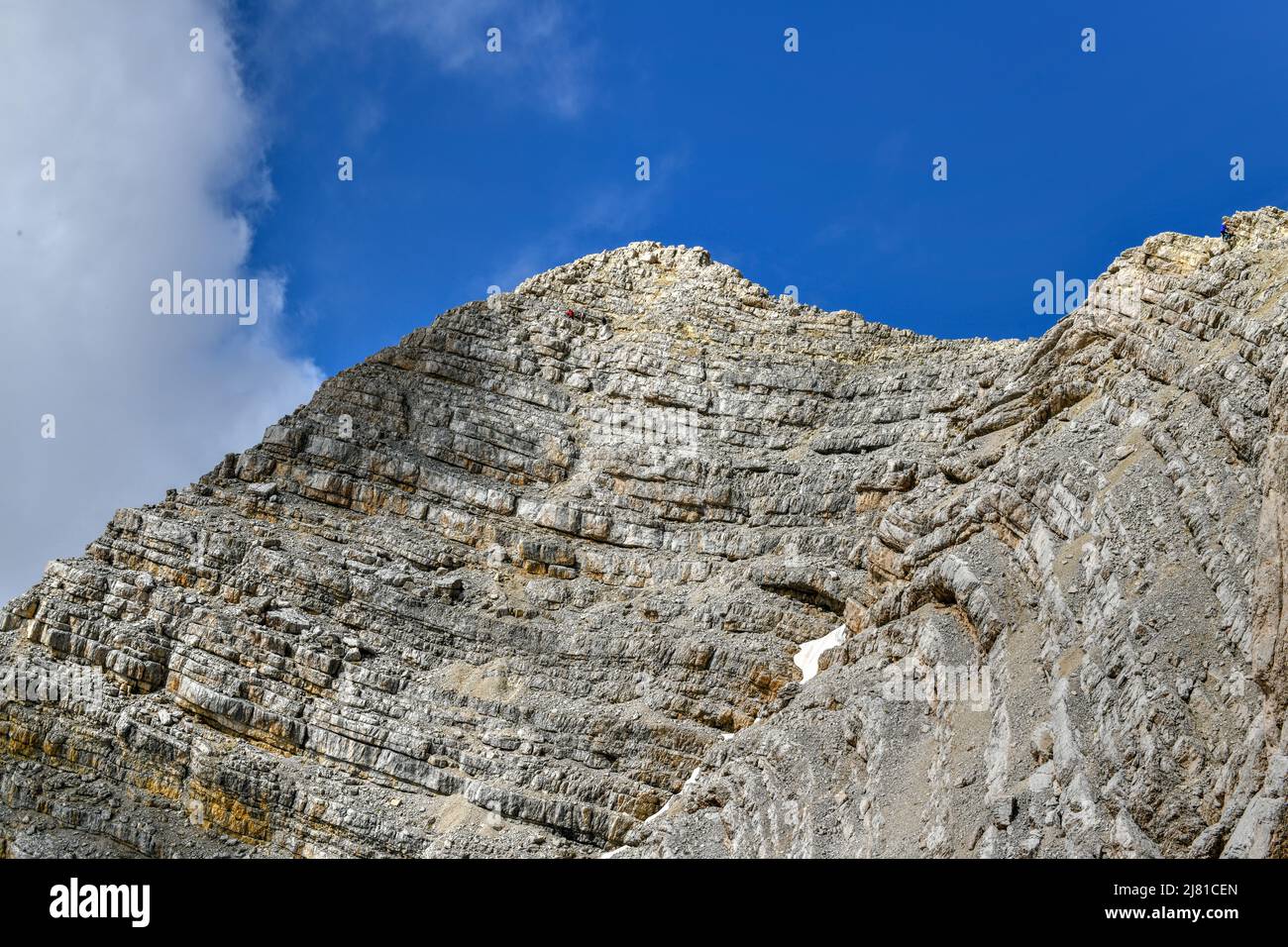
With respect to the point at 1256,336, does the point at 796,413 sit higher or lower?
higher

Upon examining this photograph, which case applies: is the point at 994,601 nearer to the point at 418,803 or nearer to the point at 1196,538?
the point at 1196,538

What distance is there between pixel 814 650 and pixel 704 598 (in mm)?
5686

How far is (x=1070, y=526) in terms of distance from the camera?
41.5 m

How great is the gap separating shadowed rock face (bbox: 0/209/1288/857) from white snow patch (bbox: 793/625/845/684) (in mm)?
581

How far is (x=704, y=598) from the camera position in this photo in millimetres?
58844

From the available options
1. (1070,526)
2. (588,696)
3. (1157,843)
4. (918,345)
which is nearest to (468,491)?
(588,696)

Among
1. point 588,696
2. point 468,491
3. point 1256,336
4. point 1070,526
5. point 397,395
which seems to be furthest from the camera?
point 397,395

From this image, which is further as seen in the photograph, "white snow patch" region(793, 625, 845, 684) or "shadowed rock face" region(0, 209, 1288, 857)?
"white snow patch" region(793, 625, 845, 684)

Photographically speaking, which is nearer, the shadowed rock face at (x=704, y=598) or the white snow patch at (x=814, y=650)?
the shadowed rock face at (x=704, y=598)

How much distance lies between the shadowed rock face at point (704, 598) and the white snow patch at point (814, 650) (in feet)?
1.91

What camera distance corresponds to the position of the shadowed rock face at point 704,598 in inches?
1296

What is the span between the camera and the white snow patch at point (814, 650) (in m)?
54.5

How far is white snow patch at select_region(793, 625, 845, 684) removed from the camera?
54.5m
